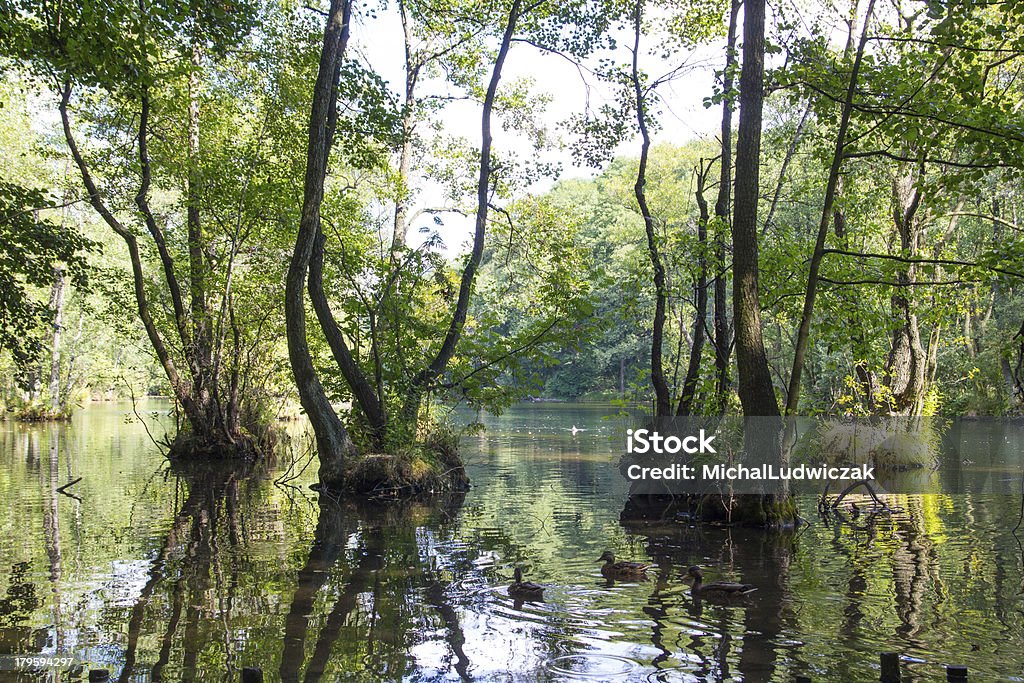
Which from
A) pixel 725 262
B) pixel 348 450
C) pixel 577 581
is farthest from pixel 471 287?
pixel 577 581

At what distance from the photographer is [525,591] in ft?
27.7

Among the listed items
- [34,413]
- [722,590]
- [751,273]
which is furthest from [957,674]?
[34,413]

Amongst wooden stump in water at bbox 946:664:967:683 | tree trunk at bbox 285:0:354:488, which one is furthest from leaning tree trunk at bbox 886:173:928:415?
wooden stump in water at bbox 946:664:967:683

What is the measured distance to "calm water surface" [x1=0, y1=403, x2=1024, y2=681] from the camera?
21.2 ft

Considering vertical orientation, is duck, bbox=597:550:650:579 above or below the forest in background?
below

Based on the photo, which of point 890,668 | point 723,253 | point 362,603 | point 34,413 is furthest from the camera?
point 34,413

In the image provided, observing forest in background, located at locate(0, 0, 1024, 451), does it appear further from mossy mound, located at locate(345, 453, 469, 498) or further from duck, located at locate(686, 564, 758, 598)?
duck, located at locate(686, 564, 758, 598)

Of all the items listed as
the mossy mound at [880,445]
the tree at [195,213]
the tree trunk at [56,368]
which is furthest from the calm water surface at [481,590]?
the tree trunk at [56,368]

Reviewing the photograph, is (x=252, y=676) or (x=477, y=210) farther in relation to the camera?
(x=477, y=210)

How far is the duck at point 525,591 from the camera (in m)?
8.39

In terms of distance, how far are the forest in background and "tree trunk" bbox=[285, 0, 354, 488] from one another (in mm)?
74

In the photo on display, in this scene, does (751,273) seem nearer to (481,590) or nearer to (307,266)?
(481,590)

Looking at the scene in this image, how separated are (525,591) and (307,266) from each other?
9.66 meters

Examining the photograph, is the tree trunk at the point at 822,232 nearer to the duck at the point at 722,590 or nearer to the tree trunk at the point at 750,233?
the tree trunk at the point at 750,233
